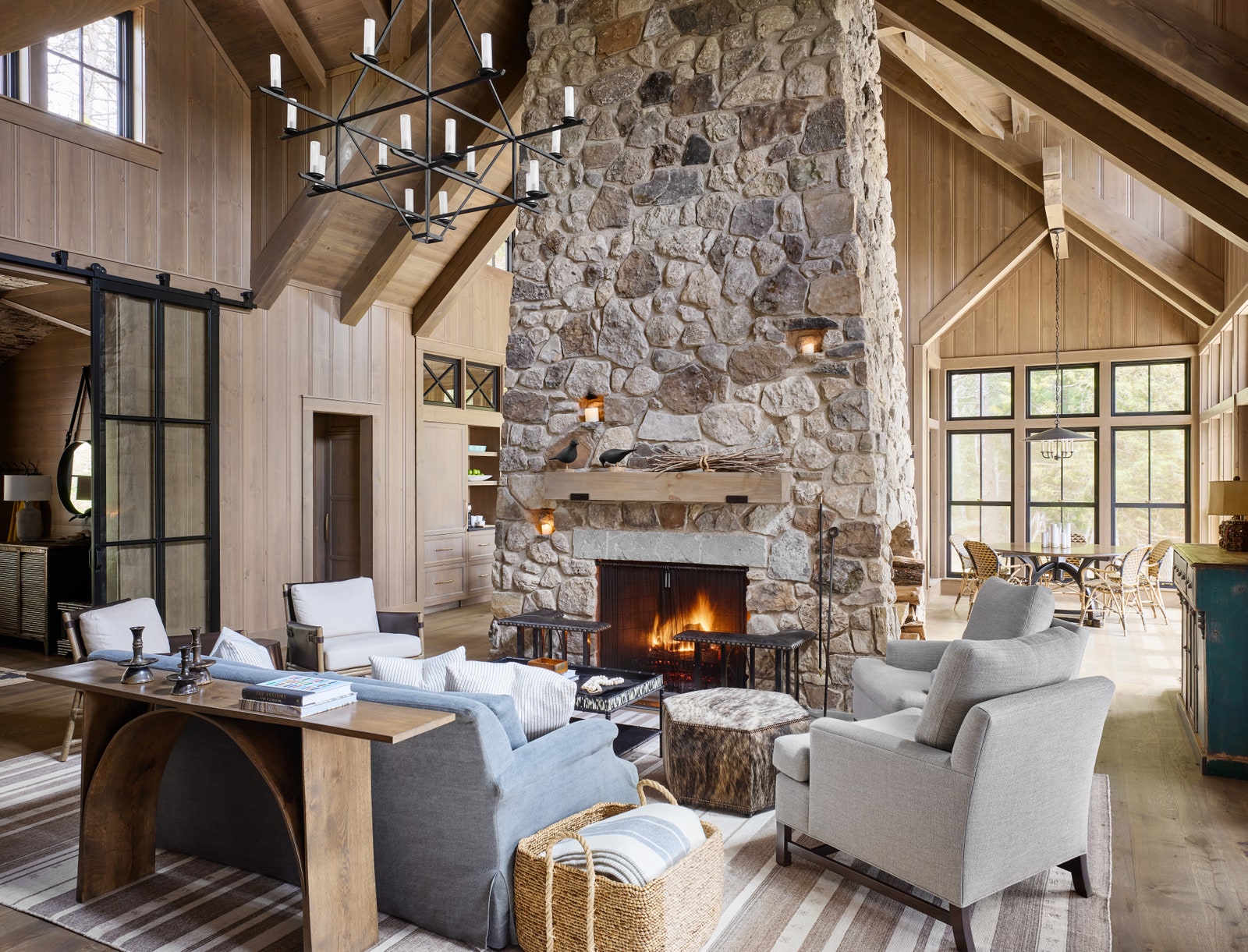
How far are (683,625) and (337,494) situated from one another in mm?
4419

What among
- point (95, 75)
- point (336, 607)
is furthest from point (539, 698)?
point (95, 75)

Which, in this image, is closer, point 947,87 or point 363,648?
point 363,648

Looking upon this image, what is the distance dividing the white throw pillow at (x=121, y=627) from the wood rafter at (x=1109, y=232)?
8.31 meters

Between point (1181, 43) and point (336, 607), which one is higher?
point (1181, 43)

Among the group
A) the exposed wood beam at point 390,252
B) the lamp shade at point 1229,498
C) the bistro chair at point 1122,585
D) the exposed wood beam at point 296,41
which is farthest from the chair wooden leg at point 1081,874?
the exposed wood beam at point 296,41

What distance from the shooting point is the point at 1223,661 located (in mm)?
4246

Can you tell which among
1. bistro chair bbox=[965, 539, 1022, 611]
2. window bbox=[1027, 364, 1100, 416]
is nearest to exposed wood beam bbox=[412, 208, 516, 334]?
bistro chair bbox=[965, 539, 1022, 611]

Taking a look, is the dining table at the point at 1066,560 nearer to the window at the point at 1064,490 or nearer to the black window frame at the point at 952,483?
the window at the point at 1064,490

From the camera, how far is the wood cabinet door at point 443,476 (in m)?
9.15

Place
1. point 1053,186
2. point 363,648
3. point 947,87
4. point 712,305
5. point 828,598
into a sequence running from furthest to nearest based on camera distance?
point 1053,186 → point 947,87 → point 712,305 → point 363,648 → point 828,598

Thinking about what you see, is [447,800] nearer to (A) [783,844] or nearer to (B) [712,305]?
(A) [783,844]

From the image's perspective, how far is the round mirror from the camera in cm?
802

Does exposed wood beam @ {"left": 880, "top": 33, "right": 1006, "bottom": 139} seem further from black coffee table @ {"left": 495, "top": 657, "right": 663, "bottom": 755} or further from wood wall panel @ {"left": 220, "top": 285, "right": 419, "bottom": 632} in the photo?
black coffee table @ {"left": 495, "top": 657, "right": 663, "bottom": 755}

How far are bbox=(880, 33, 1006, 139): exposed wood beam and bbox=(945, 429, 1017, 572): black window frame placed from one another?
12.0ft
